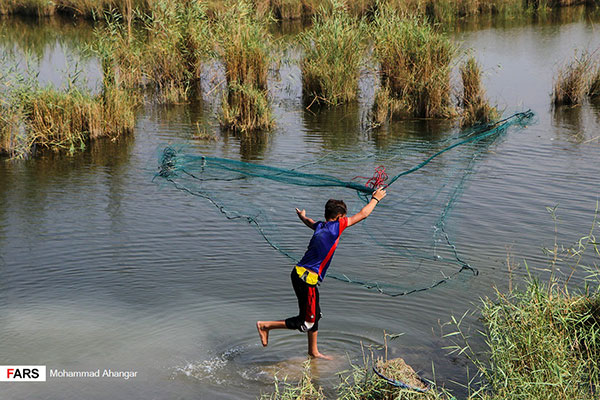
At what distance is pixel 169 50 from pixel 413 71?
546 centimetres

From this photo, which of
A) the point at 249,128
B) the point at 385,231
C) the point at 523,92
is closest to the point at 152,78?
the point at 249,128

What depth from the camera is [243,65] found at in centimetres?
1474

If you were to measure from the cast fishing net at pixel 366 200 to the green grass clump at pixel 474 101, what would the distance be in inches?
72.2

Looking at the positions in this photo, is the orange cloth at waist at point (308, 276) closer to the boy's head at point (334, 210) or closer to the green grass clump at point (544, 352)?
the boy's head at point (334, 210)

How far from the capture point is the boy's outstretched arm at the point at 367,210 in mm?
5641

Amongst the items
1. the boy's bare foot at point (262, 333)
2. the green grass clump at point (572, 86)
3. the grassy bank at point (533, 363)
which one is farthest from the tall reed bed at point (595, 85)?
the boy's bare foot at point (262, 333)

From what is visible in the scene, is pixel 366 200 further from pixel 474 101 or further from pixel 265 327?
pixel 474 101

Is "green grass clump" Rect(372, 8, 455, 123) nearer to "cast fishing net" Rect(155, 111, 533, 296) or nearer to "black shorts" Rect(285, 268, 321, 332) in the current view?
"cast fishing net" Rect(155, 111, 533, 296)

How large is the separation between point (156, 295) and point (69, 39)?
19227 mm

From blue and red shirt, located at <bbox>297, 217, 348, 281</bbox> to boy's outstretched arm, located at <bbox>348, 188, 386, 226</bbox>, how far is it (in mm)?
61

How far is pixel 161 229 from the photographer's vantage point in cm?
→ 865

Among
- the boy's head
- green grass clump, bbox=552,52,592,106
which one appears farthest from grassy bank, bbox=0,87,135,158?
green grass clump, bbox=552,52,592,106

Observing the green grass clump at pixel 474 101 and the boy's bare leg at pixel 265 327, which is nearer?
the boy's bare leg at pixel 265 327

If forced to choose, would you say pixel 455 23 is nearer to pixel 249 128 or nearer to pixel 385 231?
pixel 249 128
